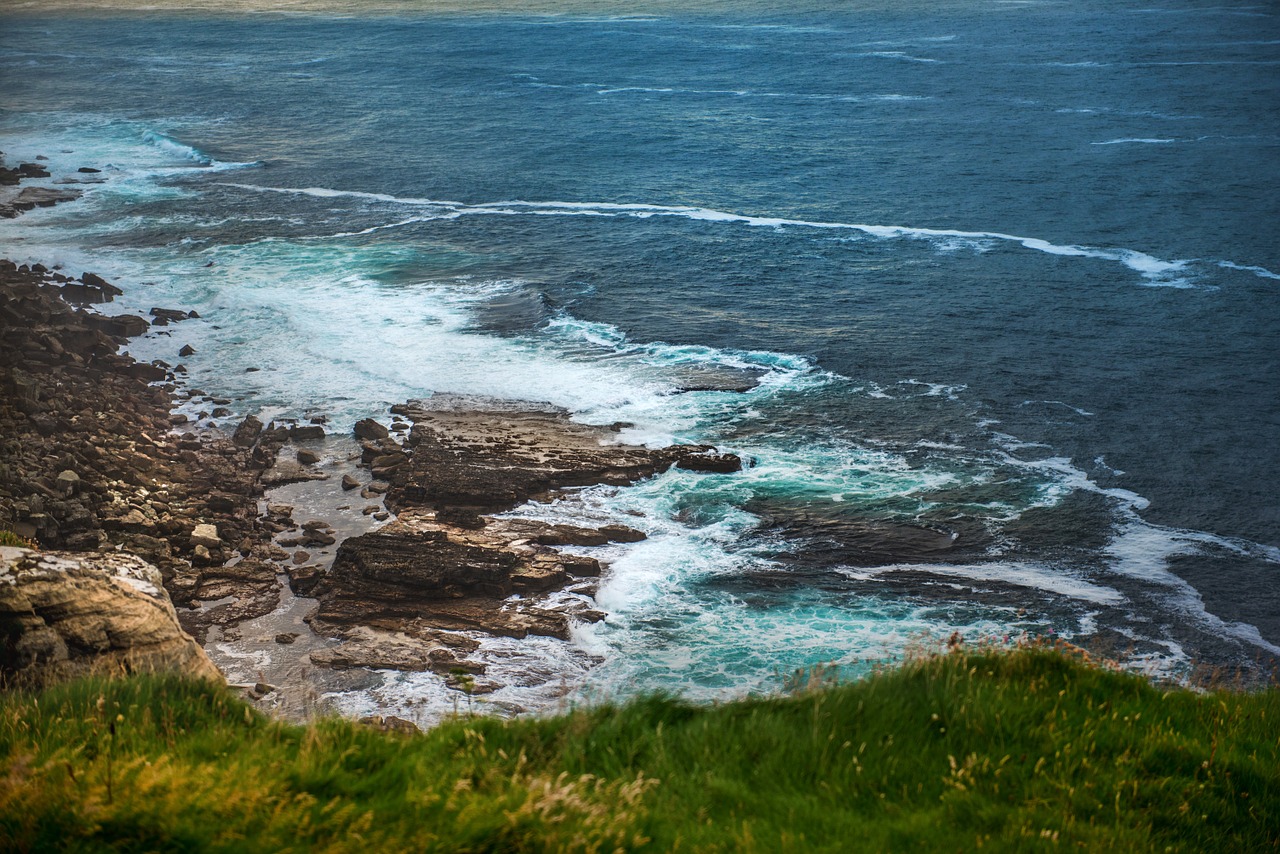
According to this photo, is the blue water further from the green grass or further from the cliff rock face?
the cliff rock face

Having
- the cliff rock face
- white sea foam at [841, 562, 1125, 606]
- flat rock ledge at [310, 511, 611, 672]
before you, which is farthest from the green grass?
white sea foam at [841, 562, 1125, 606]

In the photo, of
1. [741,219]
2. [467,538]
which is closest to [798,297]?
[741,219]

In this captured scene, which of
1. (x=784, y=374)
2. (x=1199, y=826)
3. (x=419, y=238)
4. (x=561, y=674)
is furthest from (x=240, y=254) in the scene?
(x=1199, y=826)

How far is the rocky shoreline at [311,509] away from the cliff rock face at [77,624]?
136cm

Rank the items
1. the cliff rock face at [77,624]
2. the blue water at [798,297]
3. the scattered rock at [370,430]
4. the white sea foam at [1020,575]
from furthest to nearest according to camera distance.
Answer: the scattered rock at [370,430]
the blue water at [798,297]
the white sea foam at [1020,575]
the cliff rock face at [77,624]

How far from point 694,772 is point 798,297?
125ft

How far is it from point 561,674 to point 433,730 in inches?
476

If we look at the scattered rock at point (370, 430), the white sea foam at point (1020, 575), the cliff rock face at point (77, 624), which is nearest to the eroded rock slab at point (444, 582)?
the scattered rock at point (370, 430)

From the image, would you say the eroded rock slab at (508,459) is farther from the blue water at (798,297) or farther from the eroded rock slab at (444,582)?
the eroded rock slab at (444,582)

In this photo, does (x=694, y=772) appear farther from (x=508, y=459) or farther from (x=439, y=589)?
(x=508, y=459)

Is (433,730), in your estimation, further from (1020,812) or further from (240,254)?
(240,254)

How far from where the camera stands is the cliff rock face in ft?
37.2

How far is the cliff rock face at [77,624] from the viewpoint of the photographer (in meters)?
11.4

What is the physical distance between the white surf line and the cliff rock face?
42463mm
